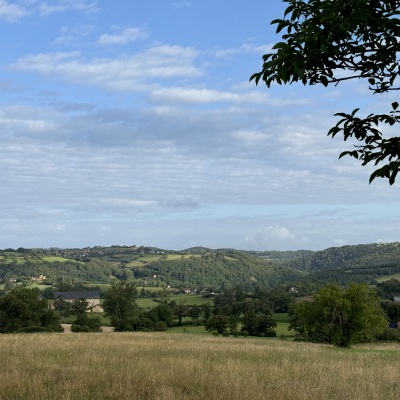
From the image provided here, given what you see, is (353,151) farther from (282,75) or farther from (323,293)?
(323,293)

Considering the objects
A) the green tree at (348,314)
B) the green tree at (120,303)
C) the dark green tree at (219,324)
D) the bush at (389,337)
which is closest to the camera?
the green tree at (348,314)

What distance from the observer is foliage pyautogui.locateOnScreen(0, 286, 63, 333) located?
6800cm

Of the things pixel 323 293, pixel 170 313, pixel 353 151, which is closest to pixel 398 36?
pixel 353 151

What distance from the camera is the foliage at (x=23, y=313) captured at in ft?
223

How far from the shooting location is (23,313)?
6844 cm

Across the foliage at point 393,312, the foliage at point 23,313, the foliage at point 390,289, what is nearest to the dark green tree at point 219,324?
the foliage at point 23,313

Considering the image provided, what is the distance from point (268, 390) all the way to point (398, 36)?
25.4 feet

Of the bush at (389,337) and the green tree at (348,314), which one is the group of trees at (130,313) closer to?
the green tree at (348,314)

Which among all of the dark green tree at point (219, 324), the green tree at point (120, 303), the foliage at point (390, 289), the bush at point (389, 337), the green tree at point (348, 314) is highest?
the green tree at point (348, 314)

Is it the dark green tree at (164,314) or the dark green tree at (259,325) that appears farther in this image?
the dark green tree at (164,314)

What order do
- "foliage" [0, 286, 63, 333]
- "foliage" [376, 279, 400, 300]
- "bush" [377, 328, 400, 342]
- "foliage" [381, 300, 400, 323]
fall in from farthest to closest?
"foliage" [376, 279, 400, 300] → "foliage" [381, 300, 400, 323] → "bush" [377, 328, 400, 342] → "foliage" [0, 286, 63, 333]

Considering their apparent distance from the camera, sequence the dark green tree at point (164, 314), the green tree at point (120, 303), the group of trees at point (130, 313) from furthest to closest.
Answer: the dark green tree at point (164, 314)
the green tree at point (120, 303)
the group of trees at point (130, 313)

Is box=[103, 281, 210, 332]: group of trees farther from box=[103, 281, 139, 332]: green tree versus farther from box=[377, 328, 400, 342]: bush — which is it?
box=[377, 328, 400, 342]: bush

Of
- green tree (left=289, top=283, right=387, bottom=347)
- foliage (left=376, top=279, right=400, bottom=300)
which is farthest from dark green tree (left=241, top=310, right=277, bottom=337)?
foliage (left=376, top=279, right=400, bottom=300)
